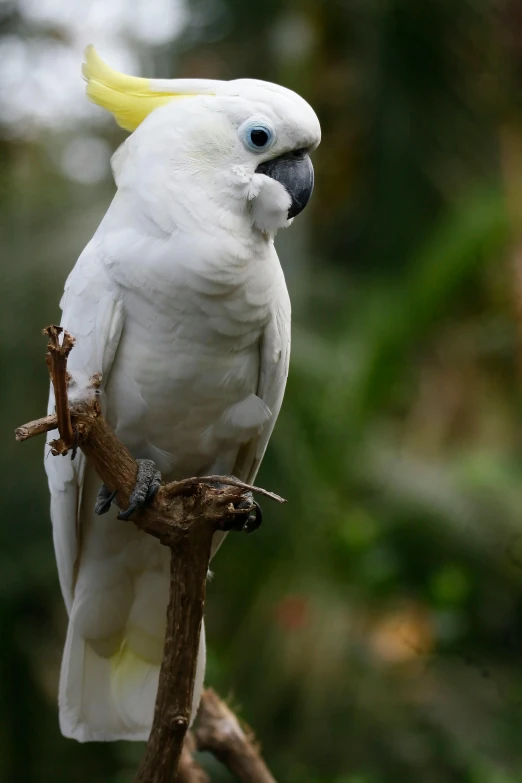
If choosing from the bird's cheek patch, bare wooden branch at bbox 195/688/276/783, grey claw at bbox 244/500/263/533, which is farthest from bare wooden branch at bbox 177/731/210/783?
the bird's cheek patch

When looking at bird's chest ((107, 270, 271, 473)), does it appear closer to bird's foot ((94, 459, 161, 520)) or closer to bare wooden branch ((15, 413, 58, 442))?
bird's foot ((94, 459, 161, 520))

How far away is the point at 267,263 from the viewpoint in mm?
1854

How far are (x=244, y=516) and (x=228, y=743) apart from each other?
26.1 inches

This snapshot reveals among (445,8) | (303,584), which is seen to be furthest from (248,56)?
(303,584)

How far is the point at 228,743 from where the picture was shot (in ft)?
6.85

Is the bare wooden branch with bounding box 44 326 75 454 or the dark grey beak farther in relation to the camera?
the dark grey beak

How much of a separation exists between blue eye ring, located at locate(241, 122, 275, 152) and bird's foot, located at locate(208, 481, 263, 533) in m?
0.68

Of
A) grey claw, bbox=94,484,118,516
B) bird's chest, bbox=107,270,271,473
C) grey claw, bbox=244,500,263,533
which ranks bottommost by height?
grey claw, bbox=94,484,118,516

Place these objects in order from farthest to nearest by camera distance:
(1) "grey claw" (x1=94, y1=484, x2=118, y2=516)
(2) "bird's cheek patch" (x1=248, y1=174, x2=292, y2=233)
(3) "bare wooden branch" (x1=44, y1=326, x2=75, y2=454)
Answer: (1) "grey claw" (x1=94, y1=484, x2=118, y2=516) < (2) "bird's cheek patch" (x1=248, y1=174, x2=292, y2=233) < (3) "bare wooden branch" (x1=44, y1=326, x2=75, y2=454)

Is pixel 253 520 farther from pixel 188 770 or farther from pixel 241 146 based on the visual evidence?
pixel 241 146

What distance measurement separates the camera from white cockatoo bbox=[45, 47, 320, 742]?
1758mm

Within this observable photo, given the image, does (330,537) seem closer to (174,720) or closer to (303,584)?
(303,584)

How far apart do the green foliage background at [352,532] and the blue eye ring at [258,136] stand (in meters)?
1.78

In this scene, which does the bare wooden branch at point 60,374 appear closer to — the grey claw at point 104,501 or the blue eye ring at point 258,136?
the grey claw at point 104,501
